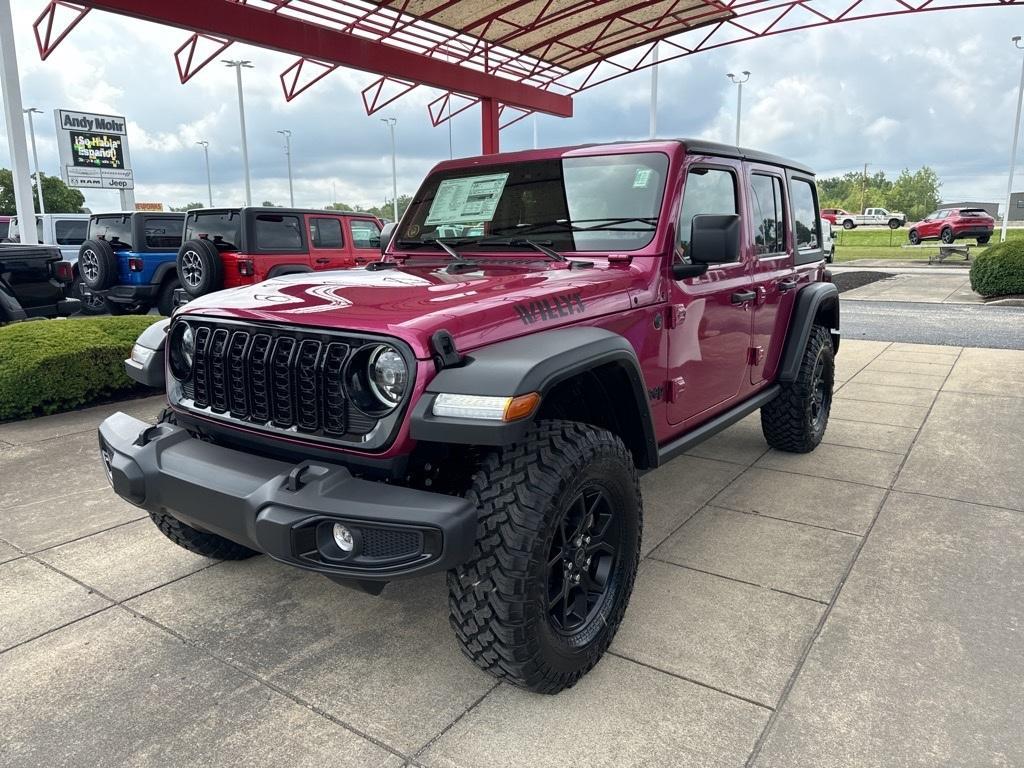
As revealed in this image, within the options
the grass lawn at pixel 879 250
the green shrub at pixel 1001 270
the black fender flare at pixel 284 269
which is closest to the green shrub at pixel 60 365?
the black fender flare at pixel 284 269

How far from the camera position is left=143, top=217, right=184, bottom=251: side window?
458 inches

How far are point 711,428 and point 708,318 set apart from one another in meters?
0.55

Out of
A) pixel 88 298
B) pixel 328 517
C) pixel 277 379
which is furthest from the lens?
pixel 88 298

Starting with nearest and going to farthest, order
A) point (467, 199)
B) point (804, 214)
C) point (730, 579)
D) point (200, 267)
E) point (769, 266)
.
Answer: point (730, 579), point (467, 199), point (769, 266), point (804, 214), point (200, 267)

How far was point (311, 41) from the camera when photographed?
1346 centimetres

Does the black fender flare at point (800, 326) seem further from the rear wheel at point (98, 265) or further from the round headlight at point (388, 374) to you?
the rear wheel at point (98, 265)

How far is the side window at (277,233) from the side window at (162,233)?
2402 millimetres

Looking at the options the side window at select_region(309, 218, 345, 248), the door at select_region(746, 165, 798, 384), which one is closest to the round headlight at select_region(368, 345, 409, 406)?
the door at select_region(746, 165, 798, 384)

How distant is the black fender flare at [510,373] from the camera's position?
2.08 meters

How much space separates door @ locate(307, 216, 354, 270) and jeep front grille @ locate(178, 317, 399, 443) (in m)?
8.45

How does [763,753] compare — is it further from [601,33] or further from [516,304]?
[601,33]

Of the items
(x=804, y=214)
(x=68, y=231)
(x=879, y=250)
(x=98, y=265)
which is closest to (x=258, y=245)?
(x=98, y=265)

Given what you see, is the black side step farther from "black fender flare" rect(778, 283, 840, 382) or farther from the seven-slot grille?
the seven-slot grille

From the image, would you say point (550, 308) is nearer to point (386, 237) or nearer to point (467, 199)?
point (467, 199)
